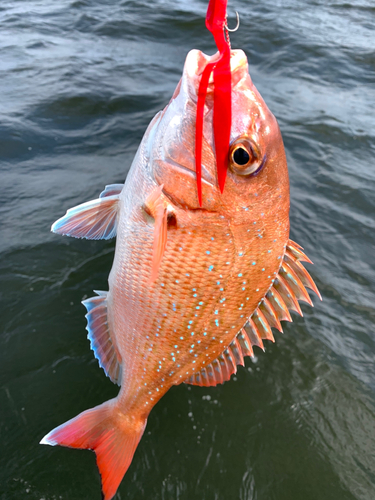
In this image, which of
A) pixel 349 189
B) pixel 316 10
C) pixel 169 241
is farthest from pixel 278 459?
pixel 316 10

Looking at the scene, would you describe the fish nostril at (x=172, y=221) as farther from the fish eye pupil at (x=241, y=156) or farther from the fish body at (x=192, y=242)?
the fish eye pupil at (x=241, y=156)

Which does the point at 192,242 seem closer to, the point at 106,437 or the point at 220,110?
the point at 220,110

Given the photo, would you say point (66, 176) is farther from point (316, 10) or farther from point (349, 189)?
point (316, 10)

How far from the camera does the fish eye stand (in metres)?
1.51

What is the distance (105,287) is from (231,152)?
2.07m

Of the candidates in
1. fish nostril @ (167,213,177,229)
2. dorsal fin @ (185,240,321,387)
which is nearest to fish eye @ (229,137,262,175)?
fish nostril @ (167,213,177,229)

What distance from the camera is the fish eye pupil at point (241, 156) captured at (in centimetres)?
152

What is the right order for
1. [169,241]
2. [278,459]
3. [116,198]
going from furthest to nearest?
[278,459]
[116,198]
[169,241]

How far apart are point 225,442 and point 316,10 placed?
33.8ft

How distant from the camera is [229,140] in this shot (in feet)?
4.92

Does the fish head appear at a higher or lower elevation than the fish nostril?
higher

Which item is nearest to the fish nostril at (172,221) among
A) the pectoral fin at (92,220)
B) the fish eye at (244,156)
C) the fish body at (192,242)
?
the fish body at (192,242)

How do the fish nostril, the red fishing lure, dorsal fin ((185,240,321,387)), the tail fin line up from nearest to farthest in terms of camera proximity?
the red fishing lure < the fish nostril < dorsal fin ((185,240,321,387)) < the tail fin

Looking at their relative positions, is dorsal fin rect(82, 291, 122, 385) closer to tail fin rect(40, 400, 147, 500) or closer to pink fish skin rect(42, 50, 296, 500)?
pink fish skin rect(42, 50, 296, 500)
